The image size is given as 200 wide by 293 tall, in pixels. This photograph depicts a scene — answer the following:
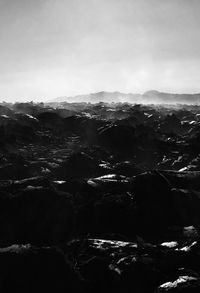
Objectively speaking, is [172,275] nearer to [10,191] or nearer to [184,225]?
[184,225]

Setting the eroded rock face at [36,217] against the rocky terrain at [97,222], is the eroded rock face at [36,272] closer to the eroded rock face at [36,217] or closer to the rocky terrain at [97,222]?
the rocky terrain at [97,222]

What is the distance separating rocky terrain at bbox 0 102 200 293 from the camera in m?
15.5

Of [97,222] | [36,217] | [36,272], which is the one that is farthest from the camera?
[97,222]

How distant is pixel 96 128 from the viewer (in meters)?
45.4

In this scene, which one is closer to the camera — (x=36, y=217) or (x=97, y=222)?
(x=36, y=217)

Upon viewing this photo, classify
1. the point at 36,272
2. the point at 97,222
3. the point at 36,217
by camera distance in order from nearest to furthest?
the point at 36,272 < the point at 36,217 < the point at 97,222

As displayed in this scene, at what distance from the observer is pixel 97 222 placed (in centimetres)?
2108

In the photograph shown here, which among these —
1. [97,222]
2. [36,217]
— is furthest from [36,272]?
[97,222]

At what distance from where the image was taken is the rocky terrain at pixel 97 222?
1545 cm

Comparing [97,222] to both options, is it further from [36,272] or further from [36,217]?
[36,272]

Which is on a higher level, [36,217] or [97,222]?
[36,217]

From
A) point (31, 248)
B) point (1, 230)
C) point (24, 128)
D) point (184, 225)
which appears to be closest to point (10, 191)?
point (1, 230)

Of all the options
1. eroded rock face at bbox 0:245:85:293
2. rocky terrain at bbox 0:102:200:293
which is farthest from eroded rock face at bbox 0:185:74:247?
eroded rock face at bbox 0:245:85:293

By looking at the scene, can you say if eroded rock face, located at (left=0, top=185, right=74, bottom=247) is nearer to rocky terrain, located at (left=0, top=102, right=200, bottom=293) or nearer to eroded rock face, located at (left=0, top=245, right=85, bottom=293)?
rocky terrain, located at (left=0, top=102, right=200, bottom=293)
